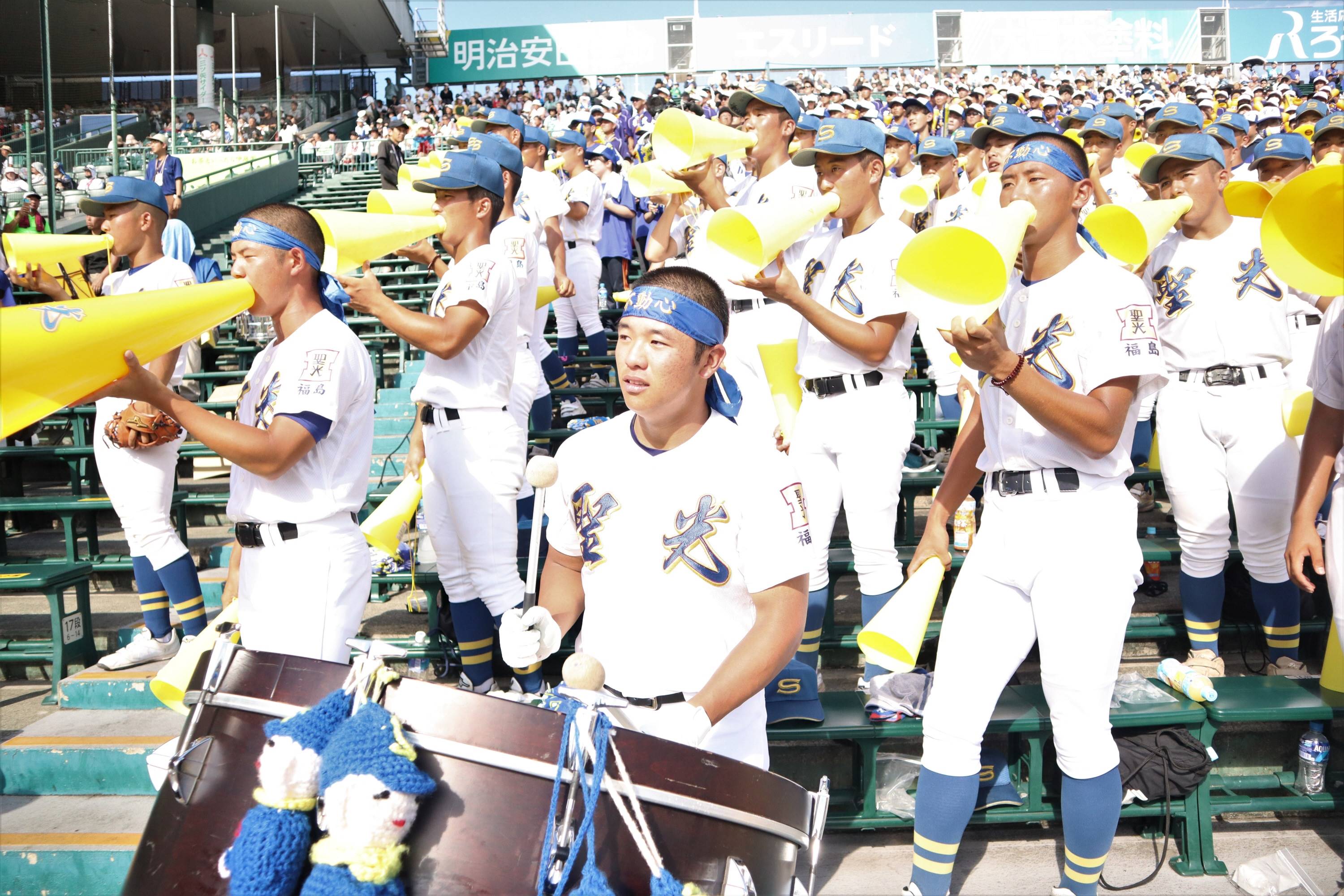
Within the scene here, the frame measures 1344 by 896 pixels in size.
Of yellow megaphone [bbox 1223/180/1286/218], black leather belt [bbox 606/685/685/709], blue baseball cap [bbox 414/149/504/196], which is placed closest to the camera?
black leather belt [bbox 606/685/685/709]

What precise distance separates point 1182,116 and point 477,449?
4.88 m

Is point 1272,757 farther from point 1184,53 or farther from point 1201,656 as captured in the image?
point 1184,53

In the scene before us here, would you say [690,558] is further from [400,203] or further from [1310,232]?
[400,203]

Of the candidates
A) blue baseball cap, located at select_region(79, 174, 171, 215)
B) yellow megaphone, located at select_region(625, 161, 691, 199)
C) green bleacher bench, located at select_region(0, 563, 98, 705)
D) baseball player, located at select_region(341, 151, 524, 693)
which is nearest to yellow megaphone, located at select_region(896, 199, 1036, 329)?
baseball player, located at select_region(341, 151, 524, 693)

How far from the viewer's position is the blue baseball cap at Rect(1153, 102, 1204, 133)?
21.4ft

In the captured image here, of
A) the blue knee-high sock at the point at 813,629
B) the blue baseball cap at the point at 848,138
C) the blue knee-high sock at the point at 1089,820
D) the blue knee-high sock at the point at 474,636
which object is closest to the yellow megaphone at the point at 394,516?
the blue knee-high sock at the point at 474,636

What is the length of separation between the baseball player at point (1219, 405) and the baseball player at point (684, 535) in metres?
2.74

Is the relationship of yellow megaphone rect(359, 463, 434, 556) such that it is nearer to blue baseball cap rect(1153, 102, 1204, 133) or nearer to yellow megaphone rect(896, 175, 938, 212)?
yellow megaphone rect(896, 175, 938, 212)

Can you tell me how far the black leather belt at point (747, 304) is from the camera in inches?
216

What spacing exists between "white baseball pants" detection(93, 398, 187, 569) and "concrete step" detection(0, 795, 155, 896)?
4.17ft

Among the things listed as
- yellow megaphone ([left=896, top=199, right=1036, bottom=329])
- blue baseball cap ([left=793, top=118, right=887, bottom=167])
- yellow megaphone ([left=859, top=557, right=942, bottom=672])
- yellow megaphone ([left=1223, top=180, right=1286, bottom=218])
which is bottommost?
yellow megaphone ([left=859, top=557, right=942, bottom=672])

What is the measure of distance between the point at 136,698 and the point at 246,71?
3523cm

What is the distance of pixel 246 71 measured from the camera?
35312mm

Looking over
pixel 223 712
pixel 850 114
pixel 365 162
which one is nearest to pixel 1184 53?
pixel 365 162
